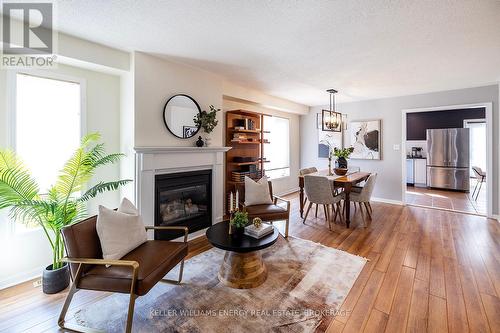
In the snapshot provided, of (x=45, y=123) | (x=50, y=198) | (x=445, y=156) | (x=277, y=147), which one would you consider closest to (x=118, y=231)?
(x=50, y=198)

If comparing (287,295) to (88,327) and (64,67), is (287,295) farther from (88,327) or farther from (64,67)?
(64,67)

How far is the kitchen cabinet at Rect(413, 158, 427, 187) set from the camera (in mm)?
7117

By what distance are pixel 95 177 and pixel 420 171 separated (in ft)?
27.7

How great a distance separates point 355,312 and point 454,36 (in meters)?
2.89

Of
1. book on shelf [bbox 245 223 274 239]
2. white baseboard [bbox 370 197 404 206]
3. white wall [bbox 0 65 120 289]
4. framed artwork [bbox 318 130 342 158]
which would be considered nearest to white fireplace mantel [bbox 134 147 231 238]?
white wall [bbox 0 65 120 289]

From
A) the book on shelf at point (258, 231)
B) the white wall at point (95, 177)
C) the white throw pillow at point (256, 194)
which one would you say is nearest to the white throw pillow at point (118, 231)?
the book on shelf at point (258, 231)

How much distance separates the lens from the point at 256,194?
11.5 ft

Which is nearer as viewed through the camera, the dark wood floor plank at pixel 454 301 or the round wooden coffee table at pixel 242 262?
the dark wood floor plank at pixel 454 301

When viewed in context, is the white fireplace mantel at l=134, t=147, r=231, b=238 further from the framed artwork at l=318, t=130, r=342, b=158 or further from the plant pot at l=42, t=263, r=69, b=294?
the framed artwork at l=318, t=130, r=342, b=158

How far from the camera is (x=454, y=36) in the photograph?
2406mm

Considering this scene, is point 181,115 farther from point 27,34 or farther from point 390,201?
point 390,201

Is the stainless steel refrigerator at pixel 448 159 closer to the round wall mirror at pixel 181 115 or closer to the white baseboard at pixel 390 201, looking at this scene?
the white baseboard at pixel 390 201

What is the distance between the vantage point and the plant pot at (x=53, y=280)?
7.10 ft

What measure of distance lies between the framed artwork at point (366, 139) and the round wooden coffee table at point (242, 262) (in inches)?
170
